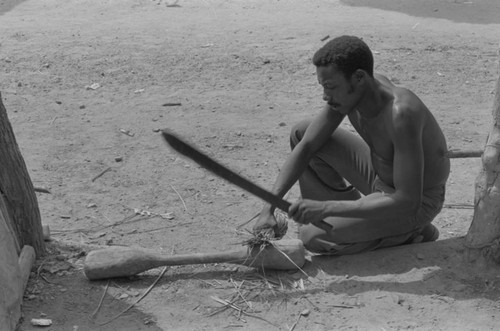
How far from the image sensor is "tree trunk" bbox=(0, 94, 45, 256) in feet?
11.7

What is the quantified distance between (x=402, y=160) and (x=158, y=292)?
4.33 feet

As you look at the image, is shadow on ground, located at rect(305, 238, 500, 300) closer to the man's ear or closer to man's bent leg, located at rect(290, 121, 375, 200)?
man's bent leg, located at rect(290, 121, 375, 200)

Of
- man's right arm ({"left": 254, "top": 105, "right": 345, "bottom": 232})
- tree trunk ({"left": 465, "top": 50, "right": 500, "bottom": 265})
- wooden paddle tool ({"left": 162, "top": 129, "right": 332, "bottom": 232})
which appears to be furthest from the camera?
man's right arm ({"left": 254, "top": 105, "right": 345, "bottom": 232})

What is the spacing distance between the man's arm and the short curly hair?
0.89 feet

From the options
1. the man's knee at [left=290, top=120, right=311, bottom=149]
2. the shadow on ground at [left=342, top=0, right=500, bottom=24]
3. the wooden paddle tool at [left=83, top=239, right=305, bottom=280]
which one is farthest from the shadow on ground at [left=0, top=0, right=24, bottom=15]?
the wooden paddle tool at [left=83, top=239, right=305, bottom=280]

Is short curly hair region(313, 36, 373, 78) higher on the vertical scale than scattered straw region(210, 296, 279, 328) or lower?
higher

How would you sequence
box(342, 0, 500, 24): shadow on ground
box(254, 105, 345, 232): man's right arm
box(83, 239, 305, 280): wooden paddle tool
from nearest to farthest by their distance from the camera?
box(83, 239, 305, 280): wooden paddle tool, box(254, 105, 345, 232): man's right arm, box(342, 0, 500, 24): shadow on ground

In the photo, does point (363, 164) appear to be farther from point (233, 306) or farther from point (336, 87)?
point (233, 306)

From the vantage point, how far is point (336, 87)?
131 inches

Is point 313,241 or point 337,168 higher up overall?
point 337,168

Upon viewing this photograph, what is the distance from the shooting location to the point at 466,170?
5098 mm

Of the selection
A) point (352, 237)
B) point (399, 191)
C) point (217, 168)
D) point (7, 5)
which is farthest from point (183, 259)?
point (7, 5)

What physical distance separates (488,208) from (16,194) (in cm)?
227

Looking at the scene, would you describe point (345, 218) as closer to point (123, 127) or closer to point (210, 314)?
point (210, 314)
